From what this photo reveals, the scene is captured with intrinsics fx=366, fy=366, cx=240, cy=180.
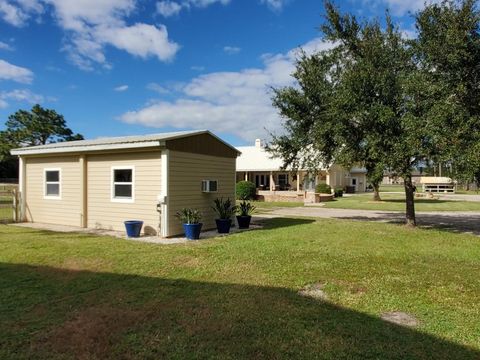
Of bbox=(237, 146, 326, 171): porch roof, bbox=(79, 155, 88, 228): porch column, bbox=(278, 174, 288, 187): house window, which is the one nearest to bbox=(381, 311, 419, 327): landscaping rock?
bbox=(79, 155, 88, 228): porch column

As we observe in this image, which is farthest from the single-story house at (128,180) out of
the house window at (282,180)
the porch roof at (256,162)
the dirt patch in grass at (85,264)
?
the house window at (282,180)

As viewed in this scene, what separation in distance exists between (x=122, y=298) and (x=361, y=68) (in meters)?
10.2

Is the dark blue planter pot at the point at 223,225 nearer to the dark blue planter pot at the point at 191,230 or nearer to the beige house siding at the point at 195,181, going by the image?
the beige house siding at the point at 195,181

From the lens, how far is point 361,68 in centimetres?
1191

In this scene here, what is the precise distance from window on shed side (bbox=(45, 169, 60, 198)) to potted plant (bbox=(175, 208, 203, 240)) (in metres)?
5.60

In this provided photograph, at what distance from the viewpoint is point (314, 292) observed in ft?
18.8

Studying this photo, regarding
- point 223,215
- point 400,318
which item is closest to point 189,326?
point 400,318

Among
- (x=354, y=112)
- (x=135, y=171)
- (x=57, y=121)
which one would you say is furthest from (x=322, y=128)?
(x=57, y=121)

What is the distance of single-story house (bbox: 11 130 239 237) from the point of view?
10656mm

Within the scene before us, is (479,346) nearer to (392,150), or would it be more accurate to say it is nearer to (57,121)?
(392,150)

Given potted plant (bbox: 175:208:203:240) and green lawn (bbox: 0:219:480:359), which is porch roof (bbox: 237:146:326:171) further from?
green lawn (bbox: 0:219:480:359)

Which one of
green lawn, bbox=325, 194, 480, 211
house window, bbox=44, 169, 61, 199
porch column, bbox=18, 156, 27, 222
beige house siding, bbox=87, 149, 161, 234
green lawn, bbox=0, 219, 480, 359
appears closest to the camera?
green lawn, bbox=0, 219, 480, 359

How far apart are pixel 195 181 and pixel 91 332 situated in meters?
7.69

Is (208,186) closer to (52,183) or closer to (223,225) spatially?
(223,225)
